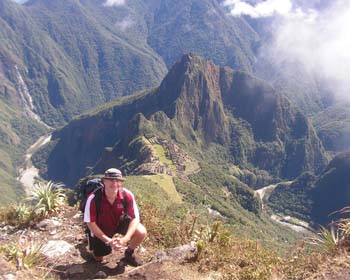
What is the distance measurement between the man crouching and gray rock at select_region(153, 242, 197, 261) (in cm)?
72

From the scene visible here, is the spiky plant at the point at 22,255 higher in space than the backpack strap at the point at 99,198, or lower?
lower

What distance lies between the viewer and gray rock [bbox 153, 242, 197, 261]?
1178cm

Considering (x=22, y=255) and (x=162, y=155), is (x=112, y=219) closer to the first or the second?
(x=22, y=255)

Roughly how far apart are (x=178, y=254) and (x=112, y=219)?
80.3 inches

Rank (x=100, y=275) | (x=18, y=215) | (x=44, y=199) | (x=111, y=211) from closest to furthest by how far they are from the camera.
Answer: (x=100, y=275), (x=111, y=211), (x=18, y=215), (x=44, y=199)

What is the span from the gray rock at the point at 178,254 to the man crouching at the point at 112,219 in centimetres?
72

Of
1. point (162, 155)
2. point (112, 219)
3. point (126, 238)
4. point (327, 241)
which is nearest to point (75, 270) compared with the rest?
point (112, 219)

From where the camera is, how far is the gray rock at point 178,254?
11.8 meters

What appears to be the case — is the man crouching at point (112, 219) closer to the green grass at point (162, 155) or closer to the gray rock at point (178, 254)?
the gray rock at point (178, 254)

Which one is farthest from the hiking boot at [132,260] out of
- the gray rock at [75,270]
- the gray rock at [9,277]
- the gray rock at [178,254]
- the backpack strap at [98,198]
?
the gray rock at [9,277]

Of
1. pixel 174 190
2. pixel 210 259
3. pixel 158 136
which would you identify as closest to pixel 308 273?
pixel 210 259

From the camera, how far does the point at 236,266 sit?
437 inches

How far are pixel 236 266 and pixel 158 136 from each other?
184m

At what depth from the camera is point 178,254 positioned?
1196 cm
